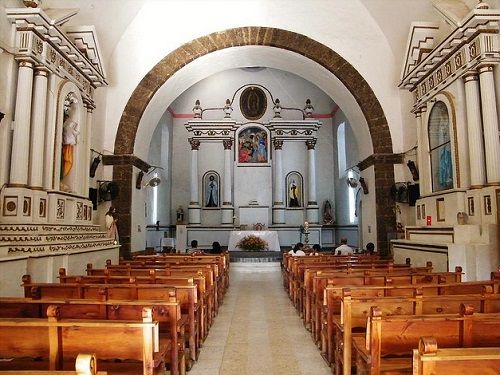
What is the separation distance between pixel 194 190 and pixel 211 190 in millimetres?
832

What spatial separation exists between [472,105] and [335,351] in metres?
5.49

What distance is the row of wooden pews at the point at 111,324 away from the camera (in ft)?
7.59

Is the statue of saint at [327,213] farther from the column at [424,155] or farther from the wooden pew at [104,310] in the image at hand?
the wooden pew at [104,310]

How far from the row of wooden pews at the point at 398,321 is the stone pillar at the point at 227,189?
41.3 ft

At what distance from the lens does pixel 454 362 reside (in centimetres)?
177

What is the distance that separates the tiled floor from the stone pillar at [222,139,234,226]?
9.68m

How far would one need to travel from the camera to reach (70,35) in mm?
9180

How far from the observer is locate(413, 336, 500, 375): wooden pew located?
1.76 meters

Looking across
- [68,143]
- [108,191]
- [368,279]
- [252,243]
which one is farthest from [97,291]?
[252,243]

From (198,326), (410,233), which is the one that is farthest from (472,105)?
(198,326)

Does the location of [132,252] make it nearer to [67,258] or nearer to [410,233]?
[67,258]

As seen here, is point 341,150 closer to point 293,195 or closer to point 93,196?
point 293,195

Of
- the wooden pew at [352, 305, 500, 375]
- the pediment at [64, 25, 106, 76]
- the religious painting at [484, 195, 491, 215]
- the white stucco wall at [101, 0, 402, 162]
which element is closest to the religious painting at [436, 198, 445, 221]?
the religious painting at [484, 195, 491, 215]

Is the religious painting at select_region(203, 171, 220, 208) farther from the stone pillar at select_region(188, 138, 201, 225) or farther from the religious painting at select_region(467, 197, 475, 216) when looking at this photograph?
the religious painting at select_region(467, 197, 475, 216)
